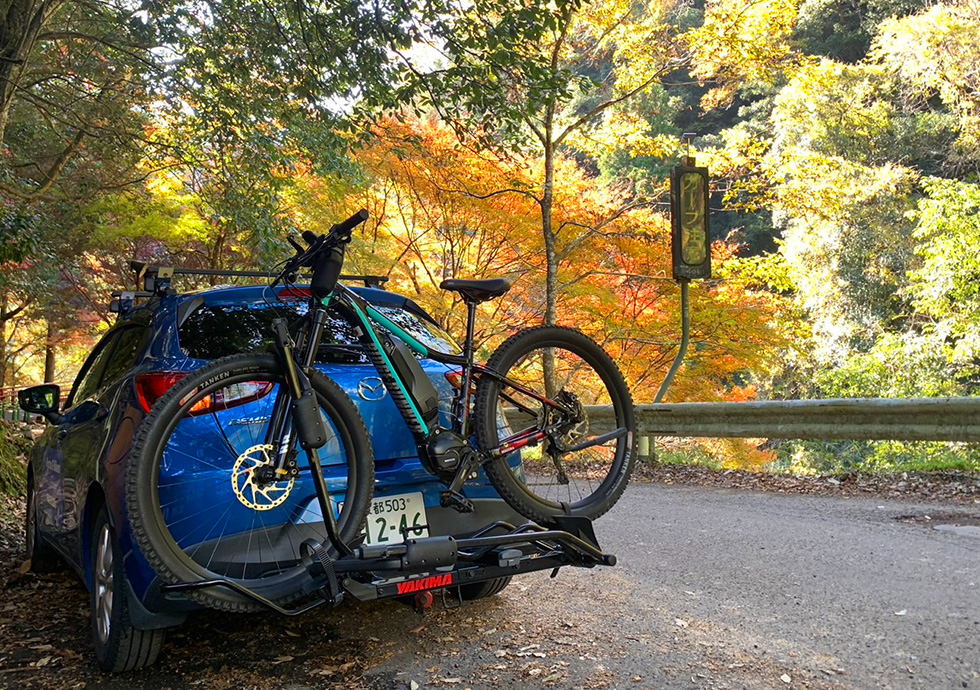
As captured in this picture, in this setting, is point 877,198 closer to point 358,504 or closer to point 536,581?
point 536,581

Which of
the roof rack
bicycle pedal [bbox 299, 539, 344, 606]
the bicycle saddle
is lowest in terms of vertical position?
bicycle pedal [bbox 299, 539, 344, 606]

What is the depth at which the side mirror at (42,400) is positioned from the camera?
15.2ft

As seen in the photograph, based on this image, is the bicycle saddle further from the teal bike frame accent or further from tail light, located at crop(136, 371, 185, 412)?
tail light, located at crop(136, 371, 185, 412)

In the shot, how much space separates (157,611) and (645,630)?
6.85 ft

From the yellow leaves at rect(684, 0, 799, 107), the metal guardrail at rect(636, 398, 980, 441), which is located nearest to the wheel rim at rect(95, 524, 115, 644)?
the metal guardrail at rect(636, 398, 980, 441)

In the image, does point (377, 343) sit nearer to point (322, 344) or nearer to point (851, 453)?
point (322, 344)

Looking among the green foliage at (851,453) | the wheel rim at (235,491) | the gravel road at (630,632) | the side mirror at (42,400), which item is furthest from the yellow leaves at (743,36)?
the wheel rim at (235,491)

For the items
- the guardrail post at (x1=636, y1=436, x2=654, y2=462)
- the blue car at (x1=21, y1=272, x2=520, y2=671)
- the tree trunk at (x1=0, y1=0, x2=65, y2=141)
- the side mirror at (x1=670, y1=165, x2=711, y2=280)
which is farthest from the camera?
the side mirror at (x1=670, y1=165, x2=711, y2=280)

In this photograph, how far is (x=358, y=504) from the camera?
10.1 feet

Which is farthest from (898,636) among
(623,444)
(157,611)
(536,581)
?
(157,611)

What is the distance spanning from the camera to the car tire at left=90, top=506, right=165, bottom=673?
3.16 m

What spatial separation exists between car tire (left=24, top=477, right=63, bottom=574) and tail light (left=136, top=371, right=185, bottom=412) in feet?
7.54

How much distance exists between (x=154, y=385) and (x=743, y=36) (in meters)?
10.7

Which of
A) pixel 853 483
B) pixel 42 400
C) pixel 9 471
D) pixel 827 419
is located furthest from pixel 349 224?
pixel 853 483
